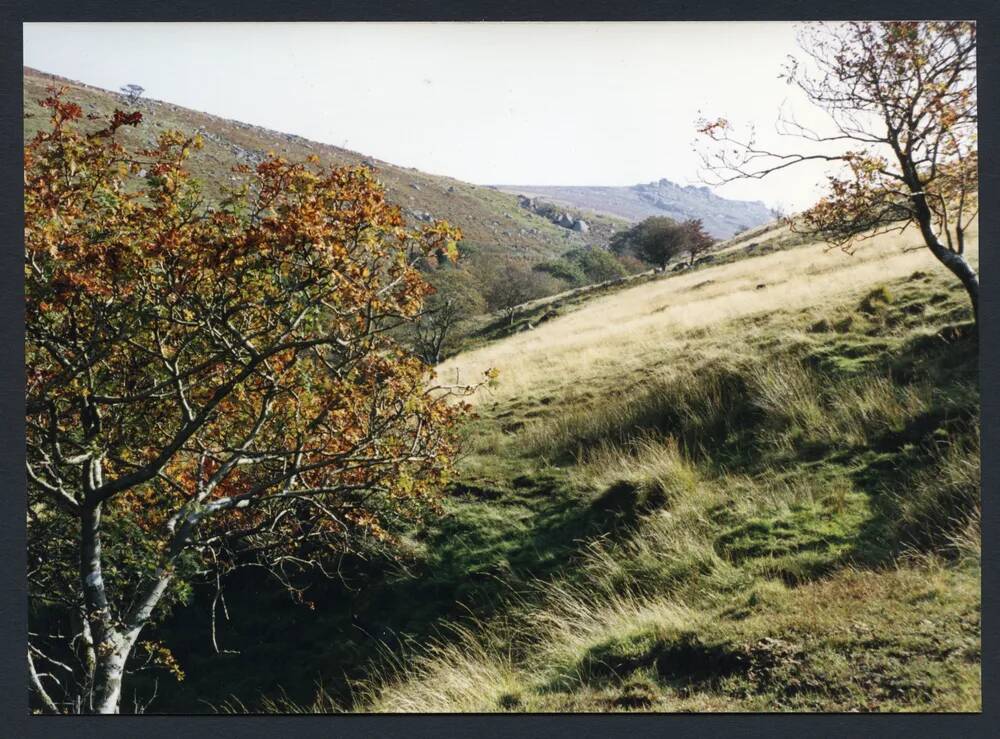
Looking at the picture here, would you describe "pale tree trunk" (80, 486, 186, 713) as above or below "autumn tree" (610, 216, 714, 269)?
below

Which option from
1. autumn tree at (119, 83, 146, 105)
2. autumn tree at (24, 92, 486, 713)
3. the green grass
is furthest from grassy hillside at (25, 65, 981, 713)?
autumn tree at (24, 92, 486, 713)

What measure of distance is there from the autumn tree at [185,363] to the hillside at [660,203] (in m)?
2.12

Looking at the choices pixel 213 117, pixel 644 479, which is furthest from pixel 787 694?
pixel 213 117

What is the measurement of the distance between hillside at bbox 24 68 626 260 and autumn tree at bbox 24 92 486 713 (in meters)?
0.32

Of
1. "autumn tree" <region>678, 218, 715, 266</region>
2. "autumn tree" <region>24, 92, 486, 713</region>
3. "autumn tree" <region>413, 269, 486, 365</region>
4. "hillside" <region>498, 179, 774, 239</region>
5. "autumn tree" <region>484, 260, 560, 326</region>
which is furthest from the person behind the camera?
"autumn tree" <region>484, 260, 560, 326</region>

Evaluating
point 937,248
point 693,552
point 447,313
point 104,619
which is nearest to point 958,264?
point 937,248

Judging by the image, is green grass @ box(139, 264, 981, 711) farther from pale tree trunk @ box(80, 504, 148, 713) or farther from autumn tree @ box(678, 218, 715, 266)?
autumn tree @ box(678, 218, 715, 266)

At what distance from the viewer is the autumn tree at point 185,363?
5.03 metres

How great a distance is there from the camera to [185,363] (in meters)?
6.03

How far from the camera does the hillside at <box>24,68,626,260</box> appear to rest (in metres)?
5.65

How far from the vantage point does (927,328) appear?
7.61m

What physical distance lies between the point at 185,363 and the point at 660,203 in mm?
4975

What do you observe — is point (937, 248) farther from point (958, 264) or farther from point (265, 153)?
point (265, 153)

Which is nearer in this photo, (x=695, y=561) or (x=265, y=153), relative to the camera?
(x=265, y=153)
